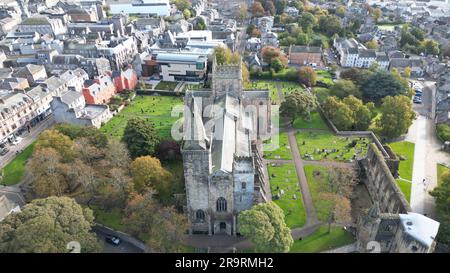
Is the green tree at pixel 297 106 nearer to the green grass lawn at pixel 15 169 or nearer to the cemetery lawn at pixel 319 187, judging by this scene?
the cemetery lawn at pixel 319 187

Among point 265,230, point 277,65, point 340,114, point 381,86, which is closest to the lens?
Result: point 265,230

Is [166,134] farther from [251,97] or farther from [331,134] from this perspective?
[331,134]

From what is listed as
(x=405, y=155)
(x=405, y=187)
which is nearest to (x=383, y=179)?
(x=405, y=187)

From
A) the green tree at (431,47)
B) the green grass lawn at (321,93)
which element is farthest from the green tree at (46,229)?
the green tree at (431,47)

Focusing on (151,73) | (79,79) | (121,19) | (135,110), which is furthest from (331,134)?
(121,19)

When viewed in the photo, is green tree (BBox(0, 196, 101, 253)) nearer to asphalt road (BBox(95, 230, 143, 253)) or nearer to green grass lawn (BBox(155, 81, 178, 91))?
asphalt road (BBox(95, 230, 143, 253))

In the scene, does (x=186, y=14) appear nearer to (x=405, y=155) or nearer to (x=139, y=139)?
(x=139, y=139)
